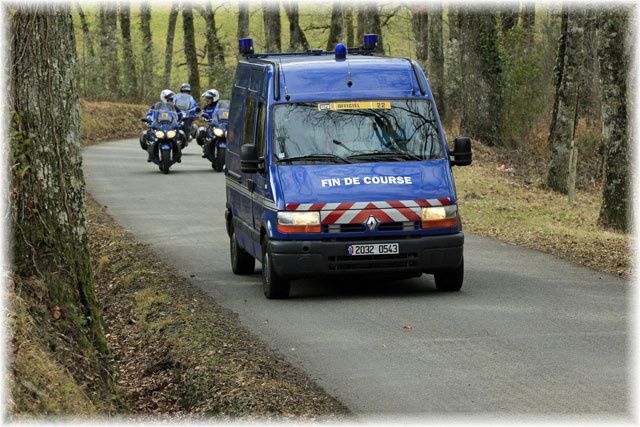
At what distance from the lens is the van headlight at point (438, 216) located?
1323 cm

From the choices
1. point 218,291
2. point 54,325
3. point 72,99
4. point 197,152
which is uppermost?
point 72,99

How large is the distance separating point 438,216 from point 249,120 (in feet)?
9.28

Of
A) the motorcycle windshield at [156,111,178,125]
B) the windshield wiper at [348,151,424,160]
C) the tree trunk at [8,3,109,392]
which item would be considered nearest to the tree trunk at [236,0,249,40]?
the motorcycle windshield at [156,111,178,125]

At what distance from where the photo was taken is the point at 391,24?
214ft

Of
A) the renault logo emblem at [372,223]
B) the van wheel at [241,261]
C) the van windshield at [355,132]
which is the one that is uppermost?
the van windshield at [355,132]

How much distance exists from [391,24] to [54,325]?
5771 cm

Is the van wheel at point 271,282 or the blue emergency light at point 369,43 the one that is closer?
the van wheel at point 271,282

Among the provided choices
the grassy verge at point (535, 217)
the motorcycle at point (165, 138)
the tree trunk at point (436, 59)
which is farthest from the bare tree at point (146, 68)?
the grassy verge at point (535, 217)

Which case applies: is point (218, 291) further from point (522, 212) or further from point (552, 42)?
point (552, 42)

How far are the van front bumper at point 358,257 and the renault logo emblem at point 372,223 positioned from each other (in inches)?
5.7

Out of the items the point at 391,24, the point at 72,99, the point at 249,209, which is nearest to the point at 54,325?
Result: the point at 72,99

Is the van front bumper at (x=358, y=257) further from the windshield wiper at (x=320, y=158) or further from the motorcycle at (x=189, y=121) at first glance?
the motorcycle at (x=189, y=121)

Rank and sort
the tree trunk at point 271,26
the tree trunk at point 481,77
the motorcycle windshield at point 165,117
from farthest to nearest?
1. the tree trunk at point 271,26
2. the tree trunk at point 481,77
3. the motorcycle windshield at point 165,117

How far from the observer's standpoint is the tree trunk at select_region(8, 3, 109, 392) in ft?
29.7
